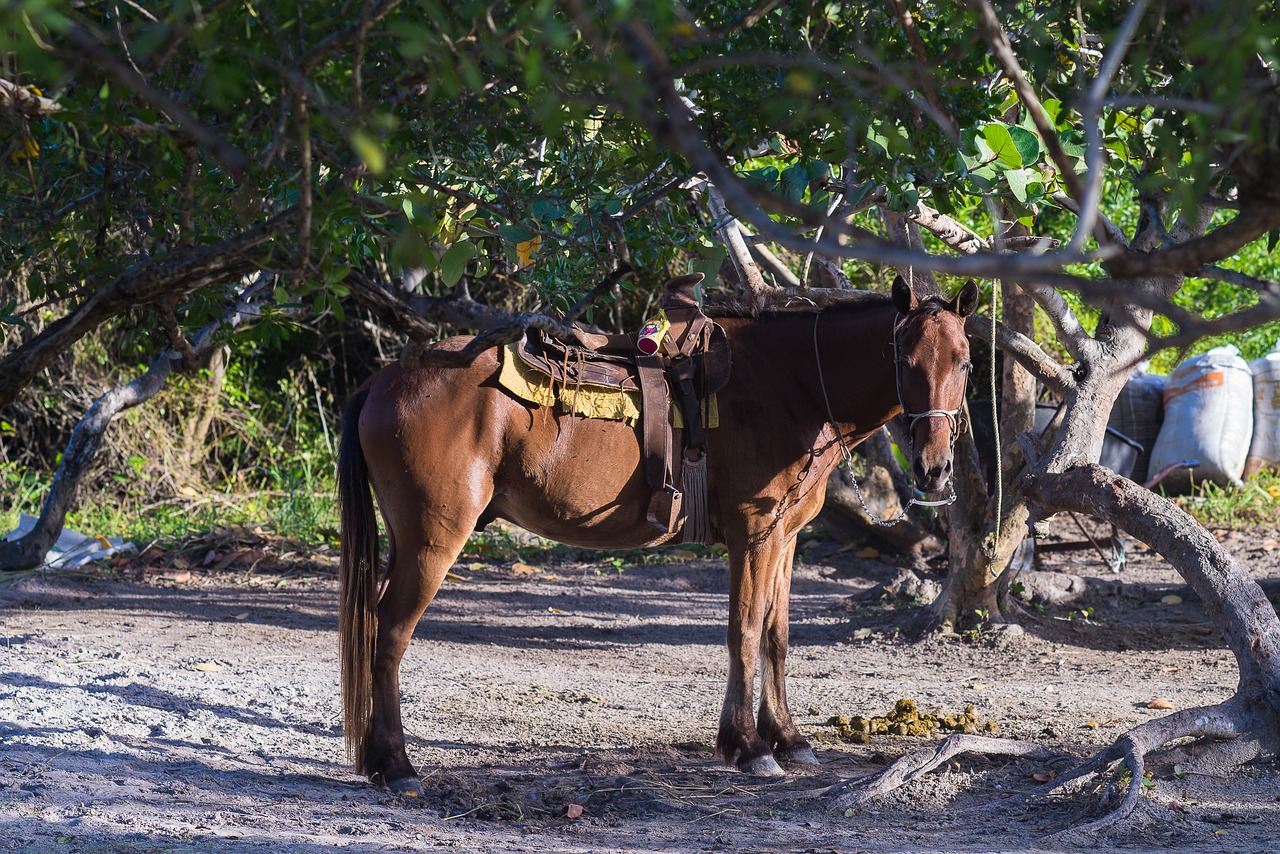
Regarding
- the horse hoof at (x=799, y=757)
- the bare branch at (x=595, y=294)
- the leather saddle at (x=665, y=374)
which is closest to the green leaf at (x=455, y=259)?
the leather saddle at (x=665, y=374)

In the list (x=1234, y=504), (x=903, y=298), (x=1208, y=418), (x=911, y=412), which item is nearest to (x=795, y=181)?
(x=903, y=298)

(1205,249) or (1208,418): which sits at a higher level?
(1208,418)

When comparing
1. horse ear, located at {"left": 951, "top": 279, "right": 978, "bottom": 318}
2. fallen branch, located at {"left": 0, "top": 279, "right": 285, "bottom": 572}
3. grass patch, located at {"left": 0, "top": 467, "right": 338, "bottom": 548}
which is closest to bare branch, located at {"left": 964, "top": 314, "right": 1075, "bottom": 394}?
horse ear, located at {"left": 951, "top": 279, "right": 978, "bottom": 318}

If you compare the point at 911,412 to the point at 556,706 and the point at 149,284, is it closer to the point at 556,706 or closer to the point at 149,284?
the point at 556,706

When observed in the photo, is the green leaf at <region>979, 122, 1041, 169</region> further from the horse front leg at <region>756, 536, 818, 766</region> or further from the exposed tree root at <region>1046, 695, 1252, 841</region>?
the exposed tree root at <region>1046, 695, 1252, 841</region>

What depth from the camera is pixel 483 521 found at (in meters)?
4.64

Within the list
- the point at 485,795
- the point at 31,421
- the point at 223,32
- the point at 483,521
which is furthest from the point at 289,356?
the point at 223,32

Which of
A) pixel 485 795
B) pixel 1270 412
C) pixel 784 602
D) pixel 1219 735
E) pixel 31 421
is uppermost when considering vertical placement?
pixel 1270 412

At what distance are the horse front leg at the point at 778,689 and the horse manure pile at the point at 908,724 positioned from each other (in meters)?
0.27

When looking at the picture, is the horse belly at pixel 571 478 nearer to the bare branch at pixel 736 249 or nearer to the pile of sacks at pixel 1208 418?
the bare branch at pixel 736 249

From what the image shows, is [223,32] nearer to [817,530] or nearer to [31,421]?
[817,530]

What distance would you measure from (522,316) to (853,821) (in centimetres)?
208

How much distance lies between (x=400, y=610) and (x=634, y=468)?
3.53 feet

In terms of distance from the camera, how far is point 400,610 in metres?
4.27
